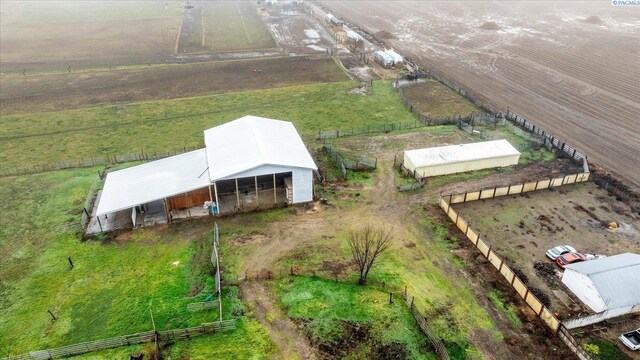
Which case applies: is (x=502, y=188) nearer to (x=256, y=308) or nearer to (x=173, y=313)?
(x=256, y=308)

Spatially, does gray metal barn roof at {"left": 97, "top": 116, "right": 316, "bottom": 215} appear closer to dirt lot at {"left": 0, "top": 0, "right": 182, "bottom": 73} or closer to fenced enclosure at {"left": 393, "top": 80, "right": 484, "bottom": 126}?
fenced enclosure at {"left": 393, "top": 80, "right": 484, "bottom": 126}

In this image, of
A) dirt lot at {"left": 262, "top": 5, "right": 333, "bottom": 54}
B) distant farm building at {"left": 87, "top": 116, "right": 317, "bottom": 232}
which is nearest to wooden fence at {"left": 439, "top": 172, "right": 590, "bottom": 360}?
distant farm building at {"left": 87, "top": 116, "right": 317, "bottom": 232}

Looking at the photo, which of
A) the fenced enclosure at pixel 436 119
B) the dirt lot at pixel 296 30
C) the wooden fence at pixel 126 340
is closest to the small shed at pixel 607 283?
the wooden fence at pixel 126 340

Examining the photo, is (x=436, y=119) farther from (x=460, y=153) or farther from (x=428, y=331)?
(x=428, y=331)

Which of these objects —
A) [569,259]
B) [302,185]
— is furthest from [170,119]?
[569,259]

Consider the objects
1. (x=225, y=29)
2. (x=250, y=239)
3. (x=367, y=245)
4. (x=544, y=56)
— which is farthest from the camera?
(x=225, y=29)

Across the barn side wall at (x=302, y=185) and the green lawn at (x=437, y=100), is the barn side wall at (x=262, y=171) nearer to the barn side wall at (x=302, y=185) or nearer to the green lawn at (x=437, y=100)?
the barn side wall at (x=302, y=185)
